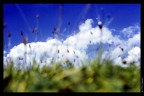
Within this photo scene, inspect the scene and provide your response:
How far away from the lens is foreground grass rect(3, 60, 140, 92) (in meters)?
2.75

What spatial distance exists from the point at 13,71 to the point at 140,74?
3.46 ft

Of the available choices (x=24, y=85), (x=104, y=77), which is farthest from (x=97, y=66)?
(x=24, y=85)

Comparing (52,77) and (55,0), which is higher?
(55,0)

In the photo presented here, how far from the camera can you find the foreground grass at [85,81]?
2.75m

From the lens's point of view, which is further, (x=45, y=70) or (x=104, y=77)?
(x=45, y=70)

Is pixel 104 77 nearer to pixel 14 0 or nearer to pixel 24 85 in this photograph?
pixel 24 85

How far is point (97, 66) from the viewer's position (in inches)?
114

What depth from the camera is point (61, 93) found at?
2.80 m

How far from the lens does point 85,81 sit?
277cm

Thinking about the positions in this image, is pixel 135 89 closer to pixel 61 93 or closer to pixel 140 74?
pixel 140 74

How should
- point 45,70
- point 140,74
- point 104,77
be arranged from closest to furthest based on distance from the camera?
1. point 104,77
2. point 140,74
3. point 45,70

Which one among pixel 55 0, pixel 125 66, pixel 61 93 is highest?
pixel 55 0

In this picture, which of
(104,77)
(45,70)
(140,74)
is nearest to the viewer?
(104,77)

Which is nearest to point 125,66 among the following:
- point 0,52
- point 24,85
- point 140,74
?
point 140,74
